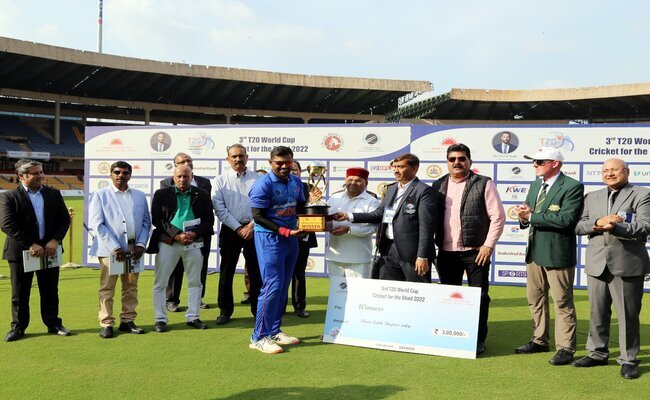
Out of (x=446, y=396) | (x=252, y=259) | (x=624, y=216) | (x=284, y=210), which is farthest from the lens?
(x=252, y=259)

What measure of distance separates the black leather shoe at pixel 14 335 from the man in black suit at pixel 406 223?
3053 mm

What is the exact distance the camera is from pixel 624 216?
371 cm

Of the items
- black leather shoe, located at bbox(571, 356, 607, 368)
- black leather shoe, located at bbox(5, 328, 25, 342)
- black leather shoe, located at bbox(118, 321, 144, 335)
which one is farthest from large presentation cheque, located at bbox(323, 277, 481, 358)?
black leather shoe, located at bbox(5, 328, 25, 342)

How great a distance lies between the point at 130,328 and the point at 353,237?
2307 mm

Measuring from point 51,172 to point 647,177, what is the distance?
1696 inches

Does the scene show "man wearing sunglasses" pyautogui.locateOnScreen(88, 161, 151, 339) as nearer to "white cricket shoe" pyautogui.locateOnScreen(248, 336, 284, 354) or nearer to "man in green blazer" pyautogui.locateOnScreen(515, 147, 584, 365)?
"white cricket shoe" pyautogui.locateOnScreen(248, 336, 284, 354)

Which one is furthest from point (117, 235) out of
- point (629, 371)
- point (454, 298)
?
point (629, 371)

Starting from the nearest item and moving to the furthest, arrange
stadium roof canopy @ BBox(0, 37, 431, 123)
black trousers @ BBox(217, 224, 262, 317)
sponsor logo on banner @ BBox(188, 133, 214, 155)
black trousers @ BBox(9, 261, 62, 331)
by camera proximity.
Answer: black trousers @ BBox(9, 261, 62, 331) → black trousers @ BBox(217, 224, 262, 317) → sponsor logo on banner @ BBox(188, 133, 214, 155) → stadium roof canopy @ BBox(0, 37, 431, 123)

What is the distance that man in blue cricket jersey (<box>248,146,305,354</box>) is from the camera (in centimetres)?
428

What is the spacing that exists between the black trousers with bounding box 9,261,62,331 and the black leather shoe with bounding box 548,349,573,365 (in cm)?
437

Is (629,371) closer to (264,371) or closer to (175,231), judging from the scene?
(264,371)

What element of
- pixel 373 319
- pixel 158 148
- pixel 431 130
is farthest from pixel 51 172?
pixel 373 319

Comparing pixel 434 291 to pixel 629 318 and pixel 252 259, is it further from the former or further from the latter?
pixel 252 259

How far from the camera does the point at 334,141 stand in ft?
27.8
